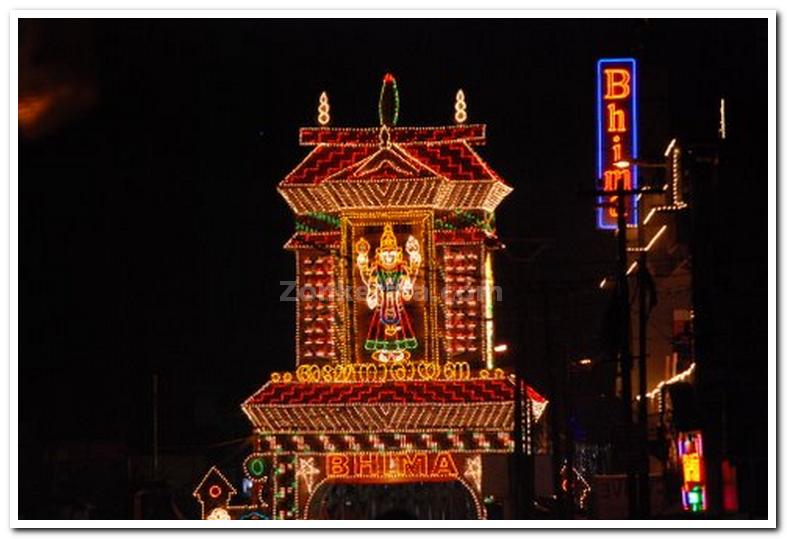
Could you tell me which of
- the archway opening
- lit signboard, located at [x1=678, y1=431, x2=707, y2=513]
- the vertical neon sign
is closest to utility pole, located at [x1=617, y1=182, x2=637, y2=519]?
lit signboard, located at [x1=678, y1=431, x2=707, y2=513]

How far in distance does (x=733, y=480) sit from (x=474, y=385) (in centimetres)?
1390

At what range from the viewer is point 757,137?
4272 cm

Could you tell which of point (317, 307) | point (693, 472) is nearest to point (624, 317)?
point (693, 472)

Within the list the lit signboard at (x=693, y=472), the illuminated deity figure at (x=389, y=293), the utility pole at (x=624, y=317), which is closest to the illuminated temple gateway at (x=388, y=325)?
the illuminated deity figure at (x=389, y=293)

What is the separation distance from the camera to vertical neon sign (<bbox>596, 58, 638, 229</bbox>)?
54531mm

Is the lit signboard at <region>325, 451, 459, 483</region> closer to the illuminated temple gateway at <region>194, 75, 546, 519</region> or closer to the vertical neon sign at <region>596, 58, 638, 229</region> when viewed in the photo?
the illuminated temple gateway at <region>194, 75, 546, 519</region>

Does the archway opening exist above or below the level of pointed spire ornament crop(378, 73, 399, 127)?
below

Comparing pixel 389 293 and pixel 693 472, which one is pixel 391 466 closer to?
pixel 389 293

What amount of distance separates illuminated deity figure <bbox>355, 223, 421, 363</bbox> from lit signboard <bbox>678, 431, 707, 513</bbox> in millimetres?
11938

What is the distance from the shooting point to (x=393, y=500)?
65375 mm

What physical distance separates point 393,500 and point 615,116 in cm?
1919

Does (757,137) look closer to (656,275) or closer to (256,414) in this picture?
(656,275)

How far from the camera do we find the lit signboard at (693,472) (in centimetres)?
4438
